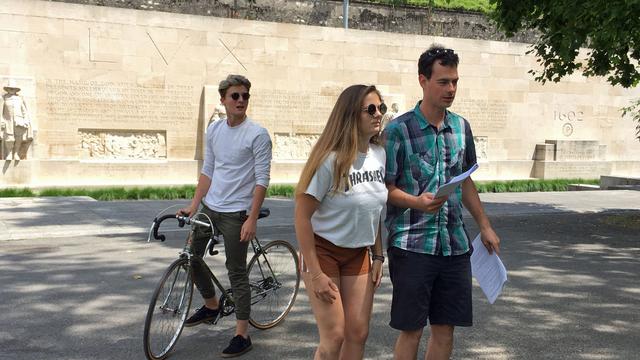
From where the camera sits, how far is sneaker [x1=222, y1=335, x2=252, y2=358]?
4.72 metres

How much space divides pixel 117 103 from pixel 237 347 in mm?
13812

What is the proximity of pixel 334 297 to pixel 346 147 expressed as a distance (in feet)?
2.34

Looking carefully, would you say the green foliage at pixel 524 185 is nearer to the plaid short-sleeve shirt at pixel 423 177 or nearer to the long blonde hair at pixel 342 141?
the plaid short-sleeve shirt at pixel 423 177

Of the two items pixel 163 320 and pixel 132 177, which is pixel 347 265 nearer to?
pixel 163 320

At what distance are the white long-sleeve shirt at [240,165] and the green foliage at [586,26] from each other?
19.5 ft

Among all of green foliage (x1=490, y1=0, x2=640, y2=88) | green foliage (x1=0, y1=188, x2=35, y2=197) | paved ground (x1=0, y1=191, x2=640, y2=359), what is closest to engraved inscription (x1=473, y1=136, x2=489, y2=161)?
green foliage (x1=490, y1=0, x2=640, y2=88)

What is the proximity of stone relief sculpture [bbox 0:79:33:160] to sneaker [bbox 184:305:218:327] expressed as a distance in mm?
12138

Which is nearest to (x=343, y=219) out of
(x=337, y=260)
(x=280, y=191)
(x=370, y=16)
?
(x=337, y=260)

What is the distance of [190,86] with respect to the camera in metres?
18.2

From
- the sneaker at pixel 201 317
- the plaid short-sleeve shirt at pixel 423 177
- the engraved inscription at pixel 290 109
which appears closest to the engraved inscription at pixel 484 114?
the engraved inscription at pixel 290 109

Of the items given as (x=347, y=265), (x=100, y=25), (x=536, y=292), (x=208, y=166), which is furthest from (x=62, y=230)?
(x=100, y=25)

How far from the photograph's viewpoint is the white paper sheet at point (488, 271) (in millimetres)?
3688

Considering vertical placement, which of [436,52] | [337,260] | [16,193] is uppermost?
[436,52]

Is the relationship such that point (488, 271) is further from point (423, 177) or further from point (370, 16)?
point (370, 16)
